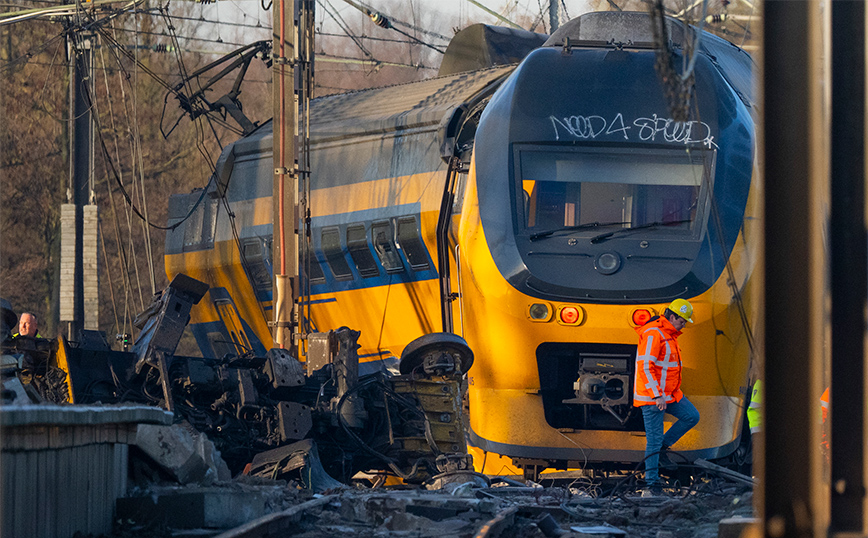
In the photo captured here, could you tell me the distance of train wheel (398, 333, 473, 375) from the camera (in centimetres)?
1052

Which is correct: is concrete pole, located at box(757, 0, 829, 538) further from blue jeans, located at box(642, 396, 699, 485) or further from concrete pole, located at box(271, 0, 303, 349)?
concrete pole, located at box(271, 0, 303, 349)

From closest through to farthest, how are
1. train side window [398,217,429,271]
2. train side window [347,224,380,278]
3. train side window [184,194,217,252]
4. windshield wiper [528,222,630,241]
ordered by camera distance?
windshield wiper [528,222,630,241] → train side window [398,217,429,271] → train side window [347,224,380,278] → train side window [184,194,217,252]

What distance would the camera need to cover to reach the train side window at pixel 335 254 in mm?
15305

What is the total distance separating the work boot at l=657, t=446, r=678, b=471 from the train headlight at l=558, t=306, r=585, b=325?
121cm

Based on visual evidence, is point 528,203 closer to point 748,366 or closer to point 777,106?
point 748,366

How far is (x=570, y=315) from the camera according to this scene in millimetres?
9992

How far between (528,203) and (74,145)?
544 inches

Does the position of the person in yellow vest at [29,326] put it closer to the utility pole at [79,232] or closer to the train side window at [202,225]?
the train side window at [202,225]

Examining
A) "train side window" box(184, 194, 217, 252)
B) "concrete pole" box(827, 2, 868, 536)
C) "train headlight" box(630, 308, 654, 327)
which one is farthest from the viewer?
"train side window" box(184, 194, 217, 252)

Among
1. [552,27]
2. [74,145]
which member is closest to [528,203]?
[74,145]

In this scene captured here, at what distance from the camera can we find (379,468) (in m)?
11.0

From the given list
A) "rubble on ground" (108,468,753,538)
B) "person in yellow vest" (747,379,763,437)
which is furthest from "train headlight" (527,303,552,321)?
"person in yellow vest" (747,379,763,437)

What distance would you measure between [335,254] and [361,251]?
22.8 inches

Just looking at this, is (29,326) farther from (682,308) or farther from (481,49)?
(682,308)
